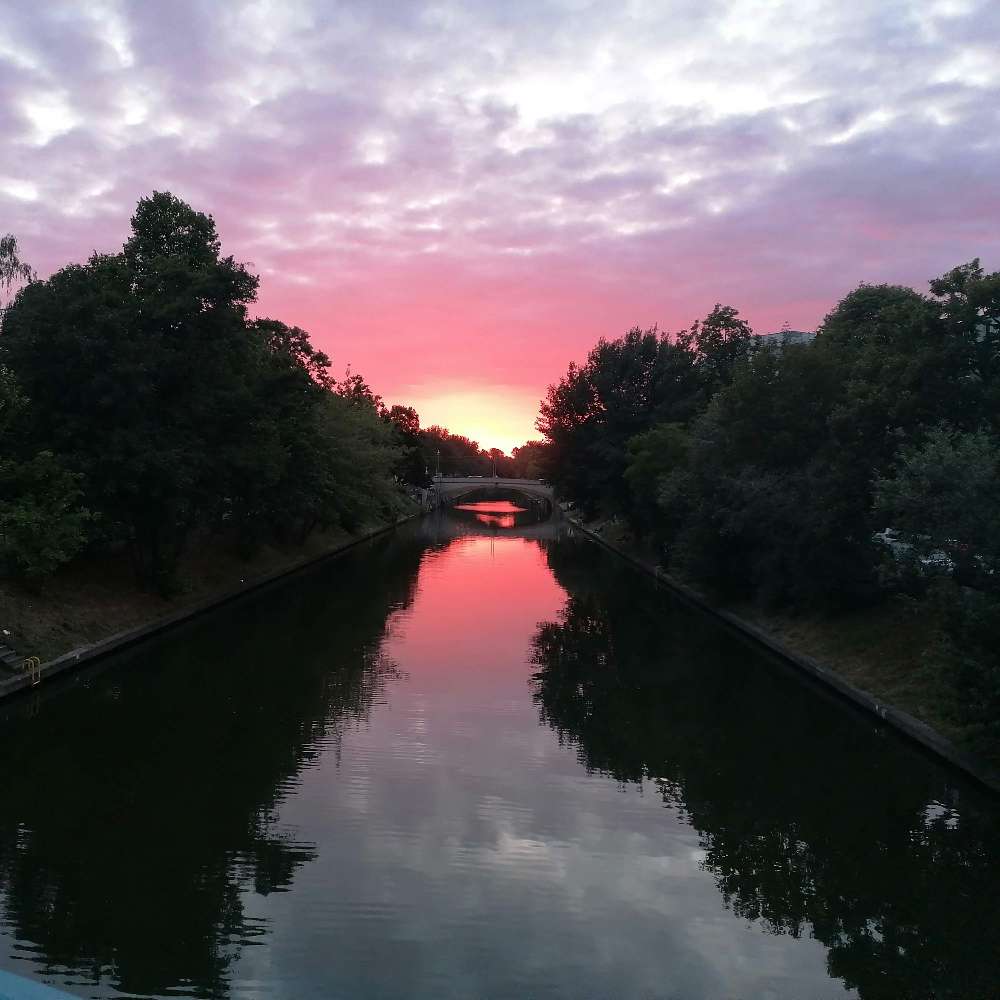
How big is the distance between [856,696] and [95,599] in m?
24.0

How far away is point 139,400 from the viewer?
3231 centimetres

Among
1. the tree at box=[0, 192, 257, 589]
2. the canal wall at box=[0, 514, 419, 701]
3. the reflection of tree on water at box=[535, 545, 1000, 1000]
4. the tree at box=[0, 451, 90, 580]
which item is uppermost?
the tree at box=[0, 192, 257, 589]

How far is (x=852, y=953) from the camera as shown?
11688 mm

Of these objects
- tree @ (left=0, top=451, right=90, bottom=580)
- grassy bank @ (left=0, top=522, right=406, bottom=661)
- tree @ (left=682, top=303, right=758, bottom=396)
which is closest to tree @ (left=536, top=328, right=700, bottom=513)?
tree @ (left=682, top=303, right=758, bottom=396)

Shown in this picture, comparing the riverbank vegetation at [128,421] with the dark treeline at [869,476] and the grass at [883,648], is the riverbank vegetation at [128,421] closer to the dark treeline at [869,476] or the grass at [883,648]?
the dark treeline at [869,476]

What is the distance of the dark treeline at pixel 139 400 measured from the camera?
2797 centimetres

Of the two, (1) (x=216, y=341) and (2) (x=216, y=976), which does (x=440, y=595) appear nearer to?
(1) (x=216, y=341)

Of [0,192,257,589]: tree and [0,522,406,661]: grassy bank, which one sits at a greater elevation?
[0,192,257,589]: tree

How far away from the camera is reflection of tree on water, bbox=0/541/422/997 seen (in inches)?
443

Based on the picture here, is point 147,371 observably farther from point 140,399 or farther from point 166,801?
point 166,801

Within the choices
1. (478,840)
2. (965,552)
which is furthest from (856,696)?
(478,840)

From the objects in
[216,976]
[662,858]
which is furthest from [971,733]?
[216,976]

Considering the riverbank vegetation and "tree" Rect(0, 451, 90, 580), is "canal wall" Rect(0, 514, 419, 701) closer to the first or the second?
the riverbank vegetation

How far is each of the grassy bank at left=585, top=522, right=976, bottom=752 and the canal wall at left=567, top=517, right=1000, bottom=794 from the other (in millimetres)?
173
